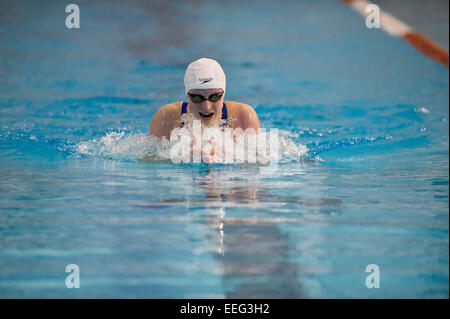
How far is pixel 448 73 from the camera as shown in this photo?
912 centimetres

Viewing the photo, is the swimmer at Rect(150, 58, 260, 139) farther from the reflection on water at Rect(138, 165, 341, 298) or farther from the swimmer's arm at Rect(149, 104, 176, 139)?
the reflection on water at Rect(138, 165, 341, 298)

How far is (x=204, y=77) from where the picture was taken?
4.44m

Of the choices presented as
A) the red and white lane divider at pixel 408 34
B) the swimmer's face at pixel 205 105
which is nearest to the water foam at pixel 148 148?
the swimmer's face at pixel 205 105

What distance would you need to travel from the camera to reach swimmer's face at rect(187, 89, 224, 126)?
4449 mm

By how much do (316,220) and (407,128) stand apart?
Result: 3350mm

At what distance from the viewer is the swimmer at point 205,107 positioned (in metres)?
4.45

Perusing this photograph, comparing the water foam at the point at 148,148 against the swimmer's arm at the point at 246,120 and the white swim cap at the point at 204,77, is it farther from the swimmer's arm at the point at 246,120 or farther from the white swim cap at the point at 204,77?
the white swim cap at the point at 204,77

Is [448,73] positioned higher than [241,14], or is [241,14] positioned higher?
[241,14]

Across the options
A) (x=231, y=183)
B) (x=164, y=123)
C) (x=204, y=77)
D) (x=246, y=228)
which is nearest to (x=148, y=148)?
(x=164, y=123)

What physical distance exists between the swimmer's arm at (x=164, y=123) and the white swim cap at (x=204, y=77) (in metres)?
0.34

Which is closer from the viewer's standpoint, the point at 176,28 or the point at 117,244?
the point at 117,244

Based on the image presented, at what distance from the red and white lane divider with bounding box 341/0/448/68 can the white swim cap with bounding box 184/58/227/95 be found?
4733 millimetres
